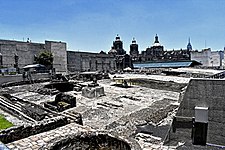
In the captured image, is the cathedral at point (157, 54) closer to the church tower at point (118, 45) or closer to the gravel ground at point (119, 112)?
the church tower at point (118, 45)

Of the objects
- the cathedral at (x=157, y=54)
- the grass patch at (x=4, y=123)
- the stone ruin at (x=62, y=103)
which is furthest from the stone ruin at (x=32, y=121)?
the cathedral at (x=157, y=54)

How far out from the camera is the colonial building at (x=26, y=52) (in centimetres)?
3206

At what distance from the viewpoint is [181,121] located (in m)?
6.97

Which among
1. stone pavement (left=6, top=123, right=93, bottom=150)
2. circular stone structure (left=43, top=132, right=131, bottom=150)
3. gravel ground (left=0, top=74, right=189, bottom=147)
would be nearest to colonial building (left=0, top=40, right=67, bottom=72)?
gravel ground (left=0, top=74, right=189, bottom=147)

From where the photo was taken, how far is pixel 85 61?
45.9 metres

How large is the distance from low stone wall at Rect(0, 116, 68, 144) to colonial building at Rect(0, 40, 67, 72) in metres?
26.5

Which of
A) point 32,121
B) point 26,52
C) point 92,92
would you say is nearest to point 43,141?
point 32,121

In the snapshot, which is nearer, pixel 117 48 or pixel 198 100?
pixel 198 100

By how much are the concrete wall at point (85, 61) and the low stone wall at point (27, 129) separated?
36578 millimetres

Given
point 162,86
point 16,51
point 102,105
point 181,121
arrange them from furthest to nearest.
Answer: point 16,51 < point 162,86 < point 102,105 < point 181,121

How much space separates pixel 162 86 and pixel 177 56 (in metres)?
56.4

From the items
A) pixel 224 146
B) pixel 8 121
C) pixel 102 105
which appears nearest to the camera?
pixel 224 146

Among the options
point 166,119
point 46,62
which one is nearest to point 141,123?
point 166,119

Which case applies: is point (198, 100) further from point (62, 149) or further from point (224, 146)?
point (62, 149)
